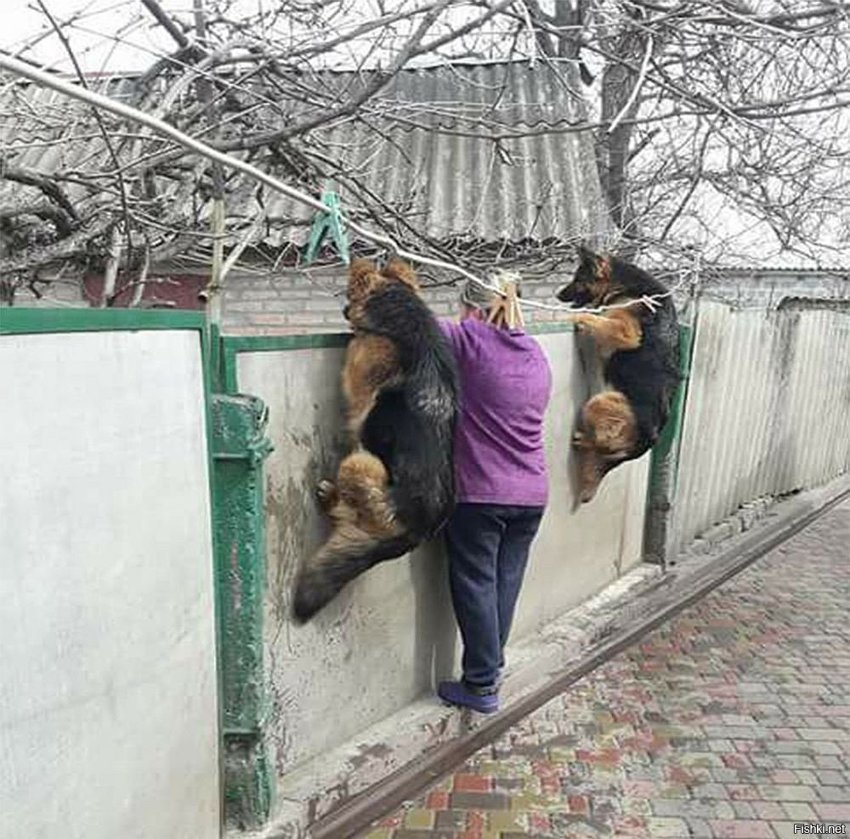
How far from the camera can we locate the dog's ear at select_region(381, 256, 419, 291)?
2818 mm

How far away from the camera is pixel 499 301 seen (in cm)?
327

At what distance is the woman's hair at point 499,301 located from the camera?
3.27 meters

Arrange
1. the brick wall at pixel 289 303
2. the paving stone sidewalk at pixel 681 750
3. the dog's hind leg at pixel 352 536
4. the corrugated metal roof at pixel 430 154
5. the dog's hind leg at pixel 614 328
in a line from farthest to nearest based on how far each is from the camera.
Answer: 1. the brick wall at pixel 289 303
2. the dog's hind leg at pixel 614 328
3. the corrugated metal roof at pixel 430 154
4. the paving stone sidewalk at pixel 681 750
5. the dog's hind leg at pixel 352 536

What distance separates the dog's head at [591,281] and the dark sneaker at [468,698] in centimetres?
208

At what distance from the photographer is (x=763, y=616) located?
5184mm

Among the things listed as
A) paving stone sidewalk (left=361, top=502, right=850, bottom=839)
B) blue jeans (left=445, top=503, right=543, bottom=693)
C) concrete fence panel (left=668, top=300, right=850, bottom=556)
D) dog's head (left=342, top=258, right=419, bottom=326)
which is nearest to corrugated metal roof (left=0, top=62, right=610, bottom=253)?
dog's head (left=342, top=258, right=419, bottom=326)

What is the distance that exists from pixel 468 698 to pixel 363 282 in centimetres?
171

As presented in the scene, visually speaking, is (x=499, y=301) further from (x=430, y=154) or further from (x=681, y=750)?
(x=430, y=154)

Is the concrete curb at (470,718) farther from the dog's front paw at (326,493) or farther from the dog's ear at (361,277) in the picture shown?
the dog's ear at (361,277)

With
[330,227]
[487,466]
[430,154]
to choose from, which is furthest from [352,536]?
[430,154]

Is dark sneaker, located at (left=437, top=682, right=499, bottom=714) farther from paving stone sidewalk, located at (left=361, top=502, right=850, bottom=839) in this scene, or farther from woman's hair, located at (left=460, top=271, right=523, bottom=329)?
woman's hair, located at (left=460, top=271, right=523, bottom=329)

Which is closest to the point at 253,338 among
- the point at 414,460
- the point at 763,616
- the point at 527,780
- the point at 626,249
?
the point at 414,460

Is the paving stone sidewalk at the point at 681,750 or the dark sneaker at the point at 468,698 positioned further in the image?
the dark sneaker at the point at 468,698

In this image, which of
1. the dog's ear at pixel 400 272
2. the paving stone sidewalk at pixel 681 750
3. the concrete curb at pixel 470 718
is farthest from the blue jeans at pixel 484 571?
the dog's ear at pixel 400 272
